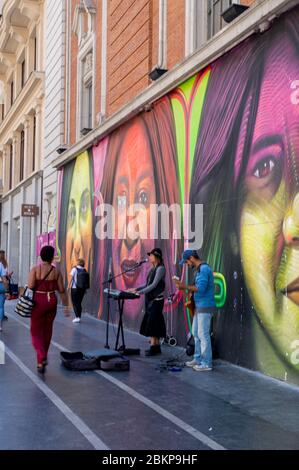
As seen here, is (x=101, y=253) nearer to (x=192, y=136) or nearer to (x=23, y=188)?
(x=192, y=136)

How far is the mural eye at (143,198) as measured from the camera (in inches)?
544

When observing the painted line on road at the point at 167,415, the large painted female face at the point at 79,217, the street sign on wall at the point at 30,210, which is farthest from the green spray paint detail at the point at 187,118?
the street sign on wall at the point at 30,210

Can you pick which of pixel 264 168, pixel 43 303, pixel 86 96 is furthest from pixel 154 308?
pixel 86 96

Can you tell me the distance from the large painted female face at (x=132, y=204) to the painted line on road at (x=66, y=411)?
5.08 meters

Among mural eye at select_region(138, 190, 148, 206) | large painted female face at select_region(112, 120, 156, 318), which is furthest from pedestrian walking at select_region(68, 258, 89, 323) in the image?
mural eye at select_region(138, 190, 148, 206)

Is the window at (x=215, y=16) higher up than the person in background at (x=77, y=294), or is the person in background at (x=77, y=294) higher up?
the window at (x=215, y=16)

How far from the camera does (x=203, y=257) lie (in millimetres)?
10789

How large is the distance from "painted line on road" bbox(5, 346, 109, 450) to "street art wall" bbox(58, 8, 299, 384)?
318cm

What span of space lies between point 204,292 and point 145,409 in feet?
8.84

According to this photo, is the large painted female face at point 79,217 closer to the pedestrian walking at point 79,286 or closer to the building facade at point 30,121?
the pedestrian walking at point 79,286

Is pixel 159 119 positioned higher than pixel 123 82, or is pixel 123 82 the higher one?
pixel 123 82

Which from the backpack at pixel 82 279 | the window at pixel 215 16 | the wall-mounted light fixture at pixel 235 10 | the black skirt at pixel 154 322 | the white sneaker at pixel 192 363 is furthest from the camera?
the backpack at pixel 82 279

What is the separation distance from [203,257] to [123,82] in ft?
23.7
